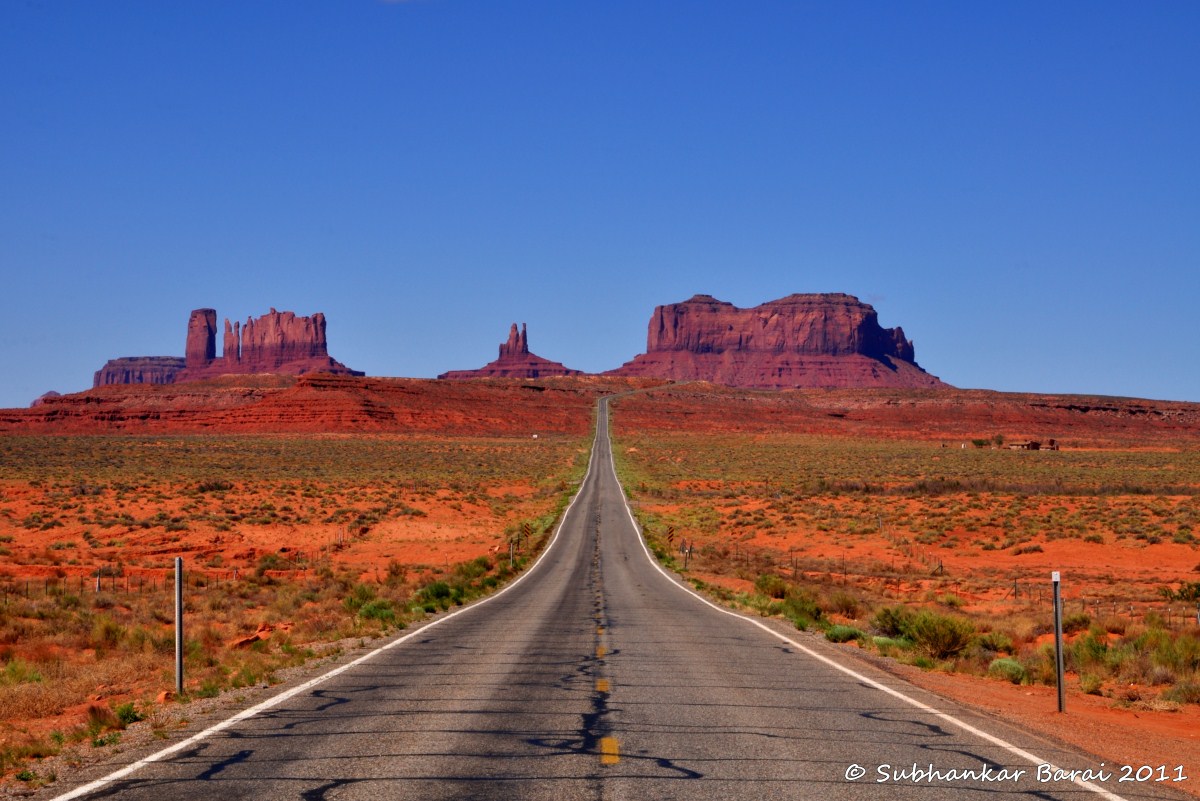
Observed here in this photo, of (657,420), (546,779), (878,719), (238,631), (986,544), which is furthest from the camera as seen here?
(657,420)

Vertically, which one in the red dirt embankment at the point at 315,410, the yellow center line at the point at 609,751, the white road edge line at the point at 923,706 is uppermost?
the red dirt embankment at the point at 315,410

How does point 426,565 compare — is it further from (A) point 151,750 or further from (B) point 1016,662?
(A) point 151,750

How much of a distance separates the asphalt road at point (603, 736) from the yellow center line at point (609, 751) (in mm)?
30

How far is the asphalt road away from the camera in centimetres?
696

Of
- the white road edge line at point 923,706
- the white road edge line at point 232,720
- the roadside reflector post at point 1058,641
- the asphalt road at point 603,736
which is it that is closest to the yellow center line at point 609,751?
the asphalt road at point 603,736

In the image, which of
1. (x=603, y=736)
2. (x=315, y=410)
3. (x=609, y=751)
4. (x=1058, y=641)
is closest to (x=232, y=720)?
(x=603, y=736)

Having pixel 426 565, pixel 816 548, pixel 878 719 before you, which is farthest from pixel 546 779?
pixel 816 548

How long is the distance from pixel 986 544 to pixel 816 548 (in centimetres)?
627

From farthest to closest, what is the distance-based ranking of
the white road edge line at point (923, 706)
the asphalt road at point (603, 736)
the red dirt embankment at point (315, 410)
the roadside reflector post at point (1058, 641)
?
the red dirt embankment at point (315, 410) → the roadside reflector post at point (1058, 641) → the white road edge line at point (923, 706) → the asphalt road at point (603, 736)

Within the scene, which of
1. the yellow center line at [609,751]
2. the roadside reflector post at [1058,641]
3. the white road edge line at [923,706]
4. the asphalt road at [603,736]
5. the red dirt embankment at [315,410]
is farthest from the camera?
the red dirt embankment at [315,410]

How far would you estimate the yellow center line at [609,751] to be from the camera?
763cm

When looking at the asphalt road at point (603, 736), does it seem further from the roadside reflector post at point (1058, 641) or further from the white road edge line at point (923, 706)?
the roadside reflector post at point (1058, 641)

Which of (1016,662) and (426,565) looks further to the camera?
(426,565)

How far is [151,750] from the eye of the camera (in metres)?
8.11
